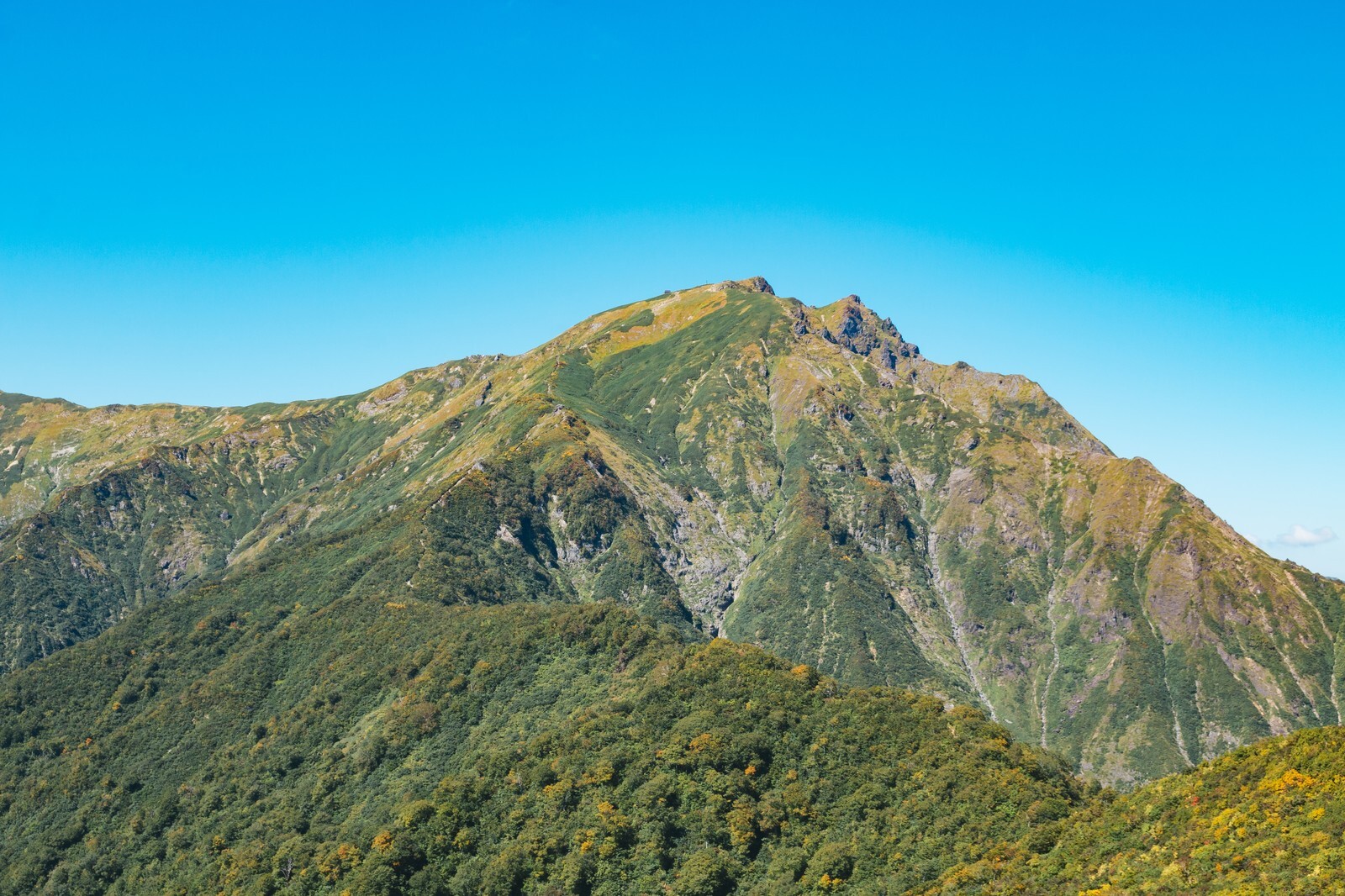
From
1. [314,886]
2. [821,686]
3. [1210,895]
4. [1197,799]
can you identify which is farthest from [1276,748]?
[314,886]

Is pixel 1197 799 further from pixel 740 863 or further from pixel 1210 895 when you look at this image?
pixel 740 863

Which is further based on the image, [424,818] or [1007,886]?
[424,818]

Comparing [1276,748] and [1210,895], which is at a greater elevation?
[1276,748]

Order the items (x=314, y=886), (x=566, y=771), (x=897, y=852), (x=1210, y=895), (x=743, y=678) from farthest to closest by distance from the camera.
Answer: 1. (x=743, y=678)
2. (x=566, y=771)
3. (x=314, y=886)
4. (x=897, y=852)
5. (x=1210, y=895)

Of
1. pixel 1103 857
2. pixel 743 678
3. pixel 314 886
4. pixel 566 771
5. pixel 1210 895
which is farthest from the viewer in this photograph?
pixel 743 678

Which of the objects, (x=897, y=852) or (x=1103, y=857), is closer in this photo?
(x=1103, y=857)

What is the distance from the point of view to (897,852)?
148 meters

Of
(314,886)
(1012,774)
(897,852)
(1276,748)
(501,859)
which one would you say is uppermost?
(1276,748)

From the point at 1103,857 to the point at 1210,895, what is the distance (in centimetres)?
2208

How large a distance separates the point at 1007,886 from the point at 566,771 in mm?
83837

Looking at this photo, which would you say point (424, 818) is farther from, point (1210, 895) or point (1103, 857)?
point (1210, 895)

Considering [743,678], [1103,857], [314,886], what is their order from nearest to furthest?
[1103,857] < [314,886] < [743,678]

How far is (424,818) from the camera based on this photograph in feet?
555

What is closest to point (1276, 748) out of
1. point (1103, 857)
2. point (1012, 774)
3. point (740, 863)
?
point (1103, 857)
